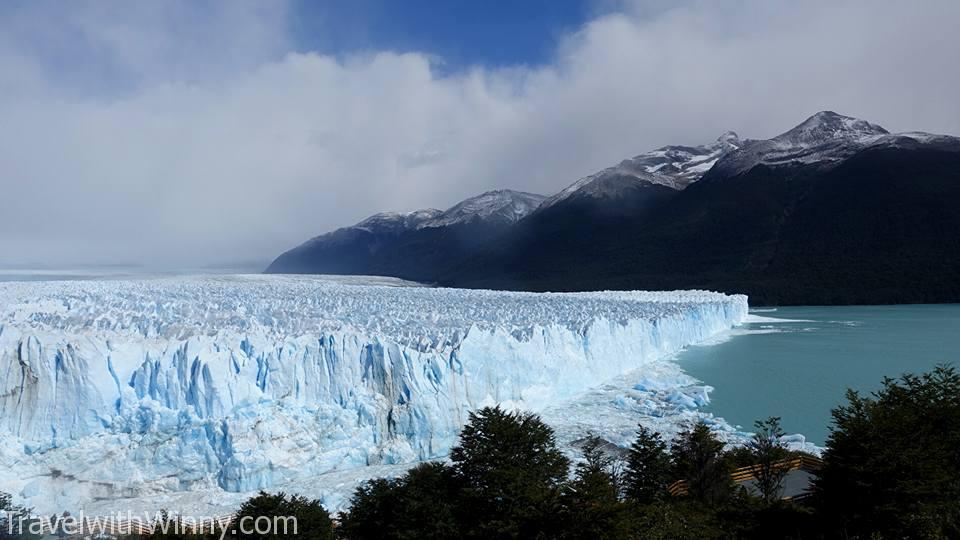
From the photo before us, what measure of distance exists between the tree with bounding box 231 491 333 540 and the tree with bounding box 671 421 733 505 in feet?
17.0

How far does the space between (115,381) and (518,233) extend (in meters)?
87.2

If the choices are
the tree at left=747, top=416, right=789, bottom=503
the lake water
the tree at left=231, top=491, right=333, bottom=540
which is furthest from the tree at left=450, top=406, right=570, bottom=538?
the lake water

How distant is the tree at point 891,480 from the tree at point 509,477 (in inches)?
135

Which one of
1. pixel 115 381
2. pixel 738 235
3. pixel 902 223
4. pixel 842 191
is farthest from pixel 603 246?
pixel 115 381

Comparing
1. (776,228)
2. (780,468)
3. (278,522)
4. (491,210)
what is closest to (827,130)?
(776,228)

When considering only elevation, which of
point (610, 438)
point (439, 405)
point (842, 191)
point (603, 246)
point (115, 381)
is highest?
point (842, 191)

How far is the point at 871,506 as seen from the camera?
22.8 feet

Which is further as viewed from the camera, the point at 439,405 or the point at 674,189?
the point at 674,189

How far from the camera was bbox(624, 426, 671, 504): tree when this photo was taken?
855 centimetres

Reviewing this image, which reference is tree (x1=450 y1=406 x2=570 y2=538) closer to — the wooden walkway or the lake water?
the wooden walkway

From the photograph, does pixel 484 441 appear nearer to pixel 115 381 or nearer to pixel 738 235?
pixel 115 381

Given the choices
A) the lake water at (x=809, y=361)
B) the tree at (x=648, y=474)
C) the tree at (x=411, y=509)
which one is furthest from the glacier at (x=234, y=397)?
the tree at (x=648, y=474)

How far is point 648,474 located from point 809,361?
1631cm

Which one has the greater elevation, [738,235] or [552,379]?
[738,235]
